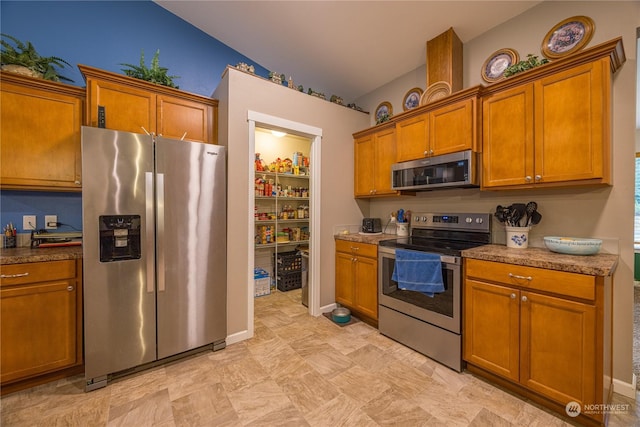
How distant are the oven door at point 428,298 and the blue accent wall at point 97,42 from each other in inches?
121

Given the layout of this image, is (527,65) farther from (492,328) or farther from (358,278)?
(358,278)

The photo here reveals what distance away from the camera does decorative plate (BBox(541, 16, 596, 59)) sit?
1.84 metres

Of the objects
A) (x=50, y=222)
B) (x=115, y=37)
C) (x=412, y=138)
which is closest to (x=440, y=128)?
(x=412, y=138)

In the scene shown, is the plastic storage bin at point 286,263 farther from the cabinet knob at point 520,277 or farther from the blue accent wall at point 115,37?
the cabinet knob at point 520,277

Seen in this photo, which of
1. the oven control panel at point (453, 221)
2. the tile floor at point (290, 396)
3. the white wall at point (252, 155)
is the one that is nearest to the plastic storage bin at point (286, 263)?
the white wall at point (252, 155)

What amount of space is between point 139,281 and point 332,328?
1912mm

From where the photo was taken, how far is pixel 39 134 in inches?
81.5

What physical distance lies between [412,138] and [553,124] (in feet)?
3.68

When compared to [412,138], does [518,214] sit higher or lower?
lower

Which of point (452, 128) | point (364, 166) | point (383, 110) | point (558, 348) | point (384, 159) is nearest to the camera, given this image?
point (558, 348)

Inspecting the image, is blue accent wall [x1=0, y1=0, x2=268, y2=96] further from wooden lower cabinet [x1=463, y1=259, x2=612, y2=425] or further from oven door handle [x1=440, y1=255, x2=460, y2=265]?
wooden lower cabinet [x1=463, y1=259, x2=612, y2=425]

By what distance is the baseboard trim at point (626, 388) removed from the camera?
1661mm
